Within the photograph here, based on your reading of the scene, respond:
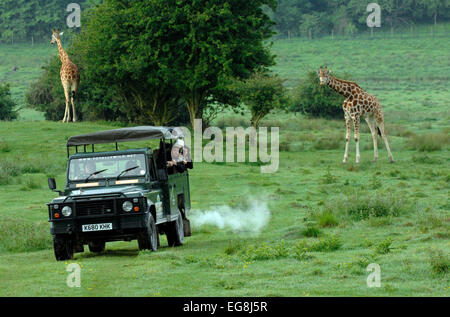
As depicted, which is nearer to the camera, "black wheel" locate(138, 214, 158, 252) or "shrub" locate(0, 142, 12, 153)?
"black wheel" locate(138, 214, 158, 252)

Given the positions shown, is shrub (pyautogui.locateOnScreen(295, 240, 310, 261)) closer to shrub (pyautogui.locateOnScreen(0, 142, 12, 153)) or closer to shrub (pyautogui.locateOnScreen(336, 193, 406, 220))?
shrub (pyautogui.locateOnScreen(336, 193, 406, 220))

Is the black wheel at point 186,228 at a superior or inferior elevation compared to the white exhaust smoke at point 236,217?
superior

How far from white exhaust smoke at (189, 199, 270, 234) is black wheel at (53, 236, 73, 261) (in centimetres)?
543

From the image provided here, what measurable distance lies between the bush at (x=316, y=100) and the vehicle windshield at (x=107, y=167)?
1789 inches

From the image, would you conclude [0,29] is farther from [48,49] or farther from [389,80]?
[389,80]

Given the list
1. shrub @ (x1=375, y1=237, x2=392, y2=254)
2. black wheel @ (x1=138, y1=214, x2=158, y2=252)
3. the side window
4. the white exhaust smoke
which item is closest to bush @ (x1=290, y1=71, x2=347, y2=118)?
the white exhaust smoke

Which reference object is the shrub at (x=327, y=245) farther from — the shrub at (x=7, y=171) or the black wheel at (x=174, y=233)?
the shrub at (x=7, y=171)

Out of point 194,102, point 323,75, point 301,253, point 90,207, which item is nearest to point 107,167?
point 90,207

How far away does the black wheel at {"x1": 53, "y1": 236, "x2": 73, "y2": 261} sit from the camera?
49.3ft

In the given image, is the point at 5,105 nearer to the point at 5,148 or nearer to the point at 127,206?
the point at 5,148

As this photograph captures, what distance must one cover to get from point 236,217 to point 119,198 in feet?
24.9

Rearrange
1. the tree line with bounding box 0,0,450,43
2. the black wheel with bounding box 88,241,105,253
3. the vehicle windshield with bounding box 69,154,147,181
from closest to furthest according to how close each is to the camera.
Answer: the vehicle windshield with bounding box 69,154,147,181, the black wheel with bounding box 88,241,105,253, the tree line with bounding box 0,0,450,43

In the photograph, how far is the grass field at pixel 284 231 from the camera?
11875mm

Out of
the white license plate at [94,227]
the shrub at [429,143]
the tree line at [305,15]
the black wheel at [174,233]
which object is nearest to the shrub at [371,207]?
the black wheel at [174,233]
